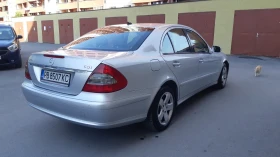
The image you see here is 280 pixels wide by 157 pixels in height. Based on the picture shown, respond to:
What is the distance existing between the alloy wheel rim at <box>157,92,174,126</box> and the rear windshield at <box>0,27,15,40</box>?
25.1 ft

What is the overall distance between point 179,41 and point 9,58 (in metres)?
6.60

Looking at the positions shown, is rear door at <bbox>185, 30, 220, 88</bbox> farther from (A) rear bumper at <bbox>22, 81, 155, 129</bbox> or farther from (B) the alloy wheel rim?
(A) rear bumper at <bbox>22, 81, 155, 129</bbox>

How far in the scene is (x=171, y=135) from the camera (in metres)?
3.19

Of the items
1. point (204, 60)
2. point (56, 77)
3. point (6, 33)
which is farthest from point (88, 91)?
point (6, 33)

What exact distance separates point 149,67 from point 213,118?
162 centimetres

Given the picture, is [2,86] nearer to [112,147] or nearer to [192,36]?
[112,147]

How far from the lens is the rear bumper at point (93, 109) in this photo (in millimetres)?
2463

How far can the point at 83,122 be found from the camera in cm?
258

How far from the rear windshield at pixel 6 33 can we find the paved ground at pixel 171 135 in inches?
200

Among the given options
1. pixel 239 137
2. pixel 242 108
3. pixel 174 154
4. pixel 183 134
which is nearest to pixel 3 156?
pixel 174 154

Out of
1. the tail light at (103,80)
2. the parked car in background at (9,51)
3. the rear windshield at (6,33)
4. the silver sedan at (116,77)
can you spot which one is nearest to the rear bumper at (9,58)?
the parked car in background at (9,51)

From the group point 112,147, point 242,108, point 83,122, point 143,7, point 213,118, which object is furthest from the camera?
point 143,7

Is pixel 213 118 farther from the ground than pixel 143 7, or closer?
closer

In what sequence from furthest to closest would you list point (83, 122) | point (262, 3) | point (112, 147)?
1. point (262, 3)
2. point (112, 147)
3. point (83, 122)
